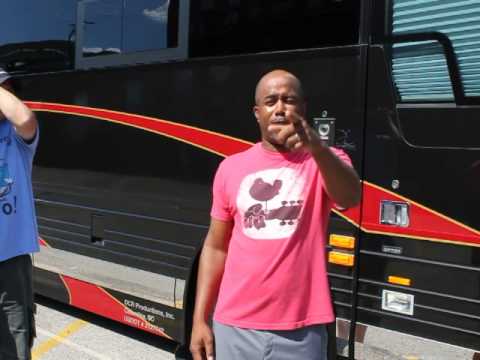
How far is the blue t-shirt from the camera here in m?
→ 2.75

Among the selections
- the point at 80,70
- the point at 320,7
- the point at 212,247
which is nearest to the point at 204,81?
the point at 320,7

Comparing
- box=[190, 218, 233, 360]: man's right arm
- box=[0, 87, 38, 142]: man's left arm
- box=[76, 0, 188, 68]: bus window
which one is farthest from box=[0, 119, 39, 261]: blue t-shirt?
box=[76, 0, 188, 68]: bus window

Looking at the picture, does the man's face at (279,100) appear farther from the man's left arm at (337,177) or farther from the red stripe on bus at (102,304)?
the red stripe on bus at (102,304)

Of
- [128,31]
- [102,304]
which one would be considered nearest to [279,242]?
[128,31]

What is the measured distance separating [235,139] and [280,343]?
1.82 m

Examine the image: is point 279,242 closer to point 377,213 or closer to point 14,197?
point 377,213

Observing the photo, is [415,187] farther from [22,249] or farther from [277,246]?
[22,249]

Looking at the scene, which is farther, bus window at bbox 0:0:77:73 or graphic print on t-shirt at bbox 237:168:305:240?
bus window at bbox 0:0:77:73

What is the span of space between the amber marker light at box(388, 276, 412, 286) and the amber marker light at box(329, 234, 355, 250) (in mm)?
252

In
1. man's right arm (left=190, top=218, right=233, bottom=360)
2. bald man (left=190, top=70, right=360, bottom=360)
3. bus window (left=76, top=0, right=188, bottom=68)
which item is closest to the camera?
bald man (left=190, top=70, right=360, bottom=360)

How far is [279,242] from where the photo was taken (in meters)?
1.89

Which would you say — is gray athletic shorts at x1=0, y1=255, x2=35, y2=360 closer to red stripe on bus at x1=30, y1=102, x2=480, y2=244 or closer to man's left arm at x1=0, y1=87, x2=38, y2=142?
man's left arm at x1=0, y1=87, x2=38, y2=142

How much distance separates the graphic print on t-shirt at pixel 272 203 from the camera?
74.2 inches

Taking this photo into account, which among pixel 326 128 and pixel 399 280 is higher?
pixel 326 128
